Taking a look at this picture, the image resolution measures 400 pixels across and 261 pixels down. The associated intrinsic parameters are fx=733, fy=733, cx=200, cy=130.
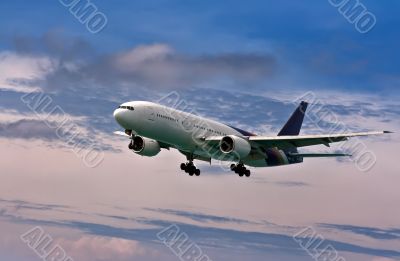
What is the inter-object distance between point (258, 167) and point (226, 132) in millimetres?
6968

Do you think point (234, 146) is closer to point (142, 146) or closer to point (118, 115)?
point (142, 146)

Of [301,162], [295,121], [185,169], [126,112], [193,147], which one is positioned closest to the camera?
[126,112]

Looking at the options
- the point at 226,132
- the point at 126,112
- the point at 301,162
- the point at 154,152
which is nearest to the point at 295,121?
the point at 301,162

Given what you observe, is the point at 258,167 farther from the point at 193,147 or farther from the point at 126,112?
the point at 126,112

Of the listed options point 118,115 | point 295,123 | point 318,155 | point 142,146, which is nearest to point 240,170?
point 318,155

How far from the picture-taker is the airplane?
66.1m

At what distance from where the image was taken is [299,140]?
7250 centimetres

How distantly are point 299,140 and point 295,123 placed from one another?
1908 cm

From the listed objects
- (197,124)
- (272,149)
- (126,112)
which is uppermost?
(272,149)

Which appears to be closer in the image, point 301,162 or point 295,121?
point 301,162

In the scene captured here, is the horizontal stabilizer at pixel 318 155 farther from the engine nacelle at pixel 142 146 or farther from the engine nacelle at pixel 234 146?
the engine nacelle at pixel 142 146

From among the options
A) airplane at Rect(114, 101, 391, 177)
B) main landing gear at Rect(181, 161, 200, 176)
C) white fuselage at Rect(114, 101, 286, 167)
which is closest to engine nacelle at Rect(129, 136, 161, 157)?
airplane at Rect(114, 101, 391, 177)

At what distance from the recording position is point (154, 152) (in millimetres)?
73188

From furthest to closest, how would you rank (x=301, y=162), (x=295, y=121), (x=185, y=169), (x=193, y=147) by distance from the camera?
(x=295, y=121) → (x=301, y=162) → (x=185, y=169) → (x=193, y=147)
